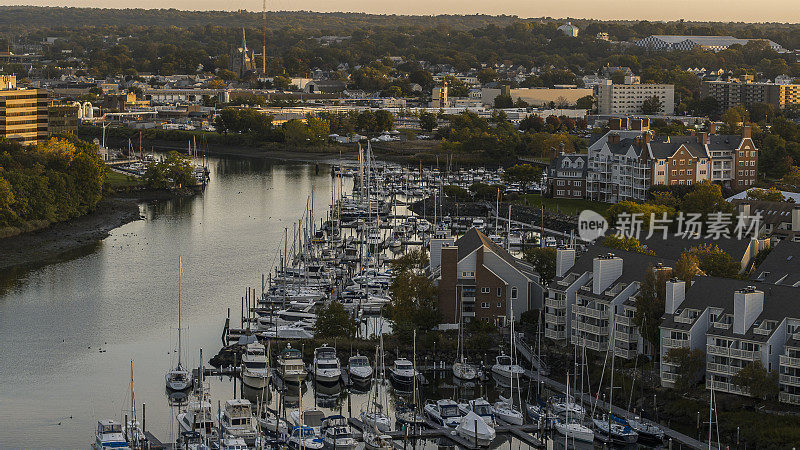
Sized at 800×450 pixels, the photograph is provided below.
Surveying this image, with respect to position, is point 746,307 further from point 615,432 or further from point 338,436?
point 338,436

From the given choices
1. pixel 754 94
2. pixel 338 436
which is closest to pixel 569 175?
pixel 338 436

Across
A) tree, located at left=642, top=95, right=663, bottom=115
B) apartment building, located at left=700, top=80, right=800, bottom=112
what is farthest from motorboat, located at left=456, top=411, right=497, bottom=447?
apartment building, located at left=700, top=80, right=800, bottom=112

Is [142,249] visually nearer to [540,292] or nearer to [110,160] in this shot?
→ [540,292]

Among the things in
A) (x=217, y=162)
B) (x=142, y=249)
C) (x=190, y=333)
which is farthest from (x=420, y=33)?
(x=190, y=333)

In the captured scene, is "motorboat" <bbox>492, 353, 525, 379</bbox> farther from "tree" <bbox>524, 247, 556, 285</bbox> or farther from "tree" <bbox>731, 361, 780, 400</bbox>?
"tree" <bbox>524, 247, 556, 285</bbox>

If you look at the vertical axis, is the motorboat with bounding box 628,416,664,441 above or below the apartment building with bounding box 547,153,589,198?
below
